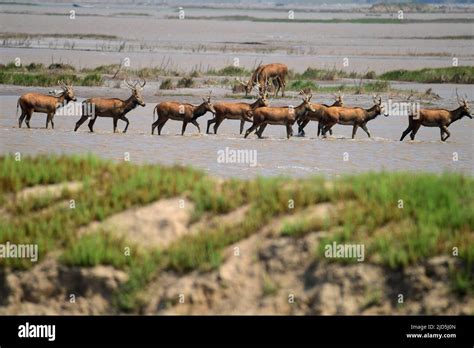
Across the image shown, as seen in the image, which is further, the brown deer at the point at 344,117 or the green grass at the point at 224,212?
the brown deer at the point at 344,117

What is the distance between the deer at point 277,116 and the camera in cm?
2805

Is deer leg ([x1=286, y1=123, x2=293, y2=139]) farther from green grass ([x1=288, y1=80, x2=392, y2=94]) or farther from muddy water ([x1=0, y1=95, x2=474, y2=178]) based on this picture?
green grass ([x1=288, y1=80, x2=392, y2=94])

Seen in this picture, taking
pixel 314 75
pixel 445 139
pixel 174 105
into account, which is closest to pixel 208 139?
pixel 174 105

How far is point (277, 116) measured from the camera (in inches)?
1110

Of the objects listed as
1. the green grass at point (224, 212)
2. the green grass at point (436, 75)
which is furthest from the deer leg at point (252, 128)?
the green grass at point (436, 75)

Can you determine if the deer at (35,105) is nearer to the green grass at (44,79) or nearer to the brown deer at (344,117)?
the brown deer at (344,117)

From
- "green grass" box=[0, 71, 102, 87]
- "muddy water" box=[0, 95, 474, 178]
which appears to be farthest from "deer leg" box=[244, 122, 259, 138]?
"green grass" box=[0, 71, 102, 87]

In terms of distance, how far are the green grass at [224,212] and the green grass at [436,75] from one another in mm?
29241
